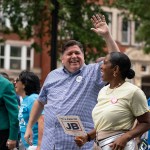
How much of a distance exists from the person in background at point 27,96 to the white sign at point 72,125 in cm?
154

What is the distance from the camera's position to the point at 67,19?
22.4 meters

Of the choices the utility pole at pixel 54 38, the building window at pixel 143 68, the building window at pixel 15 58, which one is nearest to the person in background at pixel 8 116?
the utility pole at pixel 54 38

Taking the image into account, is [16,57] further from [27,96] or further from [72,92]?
[72,92]

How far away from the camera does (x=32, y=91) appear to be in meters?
7.59

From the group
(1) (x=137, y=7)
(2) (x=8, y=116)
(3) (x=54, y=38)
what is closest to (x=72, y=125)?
(2) (x=8, y=116)

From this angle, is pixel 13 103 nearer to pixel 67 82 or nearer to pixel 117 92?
pixel 67 82

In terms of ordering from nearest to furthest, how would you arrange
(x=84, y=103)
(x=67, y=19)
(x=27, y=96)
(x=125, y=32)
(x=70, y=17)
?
(x=84, y=103)
(x=27, y=96)
(x=70, y=17)
(x=67, y=19)
(x=125, y=32)

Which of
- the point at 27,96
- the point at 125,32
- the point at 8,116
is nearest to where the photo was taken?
the point at 8,116

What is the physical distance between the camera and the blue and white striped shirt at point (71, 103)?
5.81 metres

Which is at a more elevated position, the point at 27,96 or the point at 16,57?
the point at 27,96

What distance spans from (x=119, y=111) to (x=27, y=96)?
276cm

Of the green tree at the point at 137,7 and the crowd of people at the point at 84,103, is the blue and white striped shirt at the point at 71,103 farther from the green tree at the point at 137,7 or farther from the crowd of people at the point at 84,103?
the green tree at the point at 137,7

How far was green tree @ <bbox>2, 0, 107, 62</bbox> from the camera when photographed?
860 inches

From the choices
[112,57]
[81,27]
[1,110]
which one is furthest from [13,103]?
[81,27]
